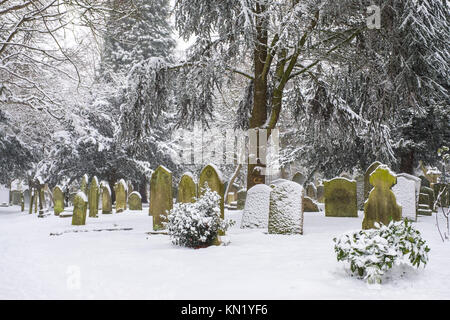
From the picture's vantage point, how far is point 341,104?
1238 centimetres

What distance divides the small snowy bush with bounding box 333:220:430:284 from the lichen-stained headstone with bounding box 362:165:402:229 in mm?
2600

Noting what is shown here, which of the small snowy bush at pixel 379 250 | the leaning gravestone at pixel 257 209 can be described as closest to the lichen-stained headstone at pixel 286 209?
the leaning gravestone at pixel 257 209

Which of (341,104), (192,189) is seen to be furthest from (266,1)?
(192,189)

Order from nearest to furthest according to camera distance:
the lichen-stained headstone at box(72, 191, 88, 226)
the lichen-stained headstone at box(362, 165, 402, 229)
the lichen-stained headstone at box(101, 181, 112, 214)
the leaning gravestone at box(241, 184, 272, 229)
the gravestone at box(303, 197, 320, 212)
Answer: the lichen-stained headstone at box(362, 165, 402, 229), the leaning gravestone at box(241, 184, 272, 229), the lichen-stained headstone at box(72, 191, 88, 226), the gravestone at box(303, 197, 320, 212), the lichen-stained headstone at box(101, 181, 112, 214)

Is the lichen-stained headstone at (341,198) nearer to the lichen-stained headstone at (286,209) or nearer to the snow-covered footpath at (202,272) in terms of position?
the lichen-stained headstone at (286,209)

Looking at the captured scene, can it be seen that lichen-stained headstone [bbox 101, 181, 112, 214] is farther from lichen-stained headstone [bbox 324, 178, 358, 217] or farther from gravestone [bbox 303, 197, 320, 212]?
lichen-stained headstone [bbox 324, 178, 358, 217]

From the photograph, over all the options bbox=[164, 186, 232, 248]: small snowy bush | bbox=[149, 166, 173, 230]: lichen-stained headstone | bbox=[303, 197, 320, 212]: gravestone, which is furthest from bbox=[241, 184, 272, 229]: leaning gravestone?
bbox=[303, 197, 320, 212]: gravestone

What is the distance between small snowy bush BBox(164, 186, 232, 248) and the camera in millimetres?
6508

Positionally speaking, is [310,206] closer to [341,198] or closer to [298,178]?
[341,198]

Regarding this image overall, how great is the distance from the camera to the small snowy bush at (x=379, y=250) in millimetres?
4188

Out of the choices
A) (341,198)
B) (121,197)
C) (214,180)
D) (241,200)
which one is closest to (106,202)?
(121,197)

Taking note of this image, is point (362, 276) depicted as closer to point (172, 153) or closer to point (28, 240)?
point (28, 240)

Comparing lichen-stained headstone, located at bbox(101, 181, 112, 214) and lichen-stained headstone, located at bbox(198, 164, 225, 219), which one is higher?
lichen-stained headstone, located at bbox(198, 164, 225, 219)

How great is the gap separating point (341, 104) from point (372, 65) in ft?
8.01
